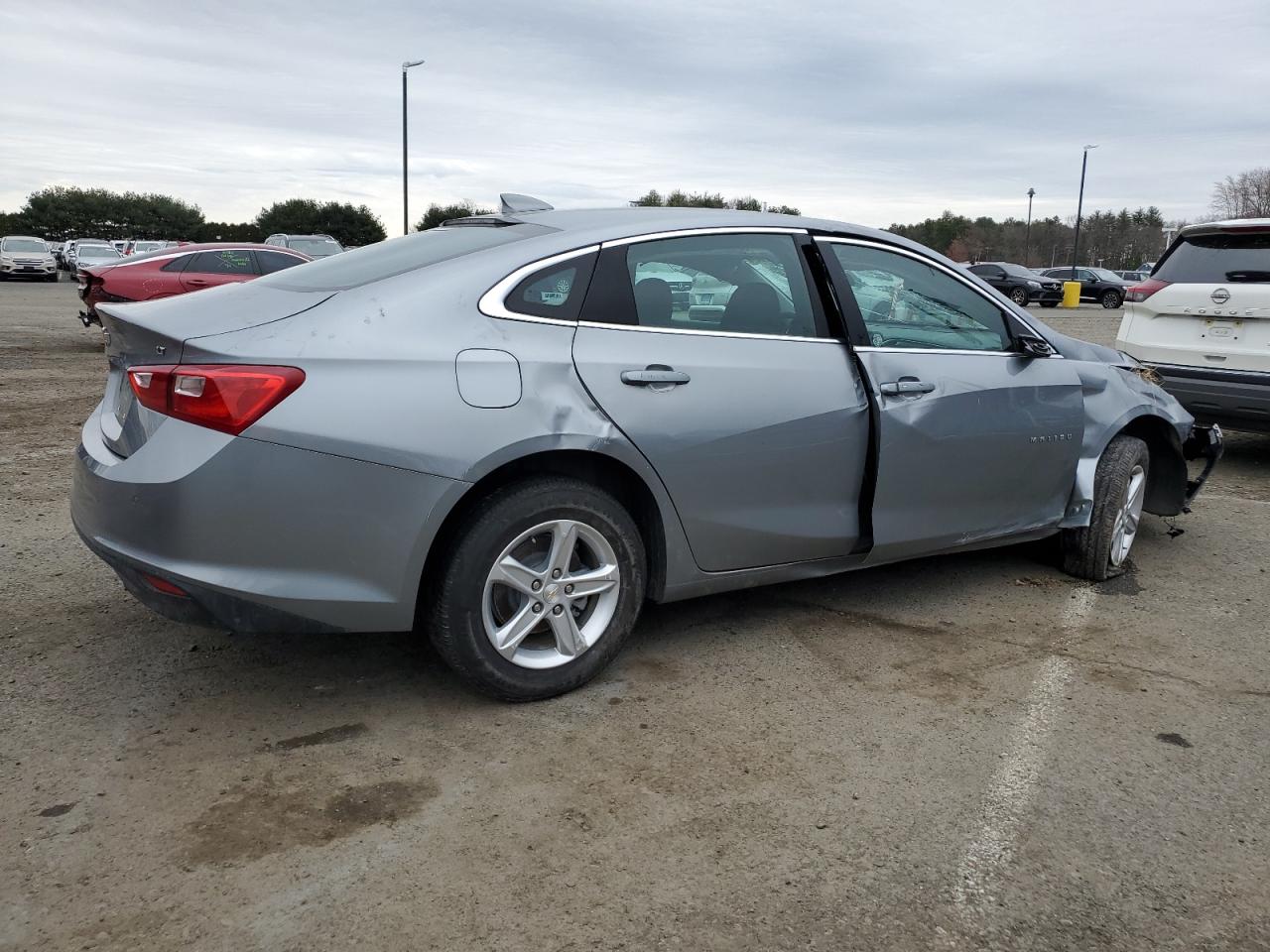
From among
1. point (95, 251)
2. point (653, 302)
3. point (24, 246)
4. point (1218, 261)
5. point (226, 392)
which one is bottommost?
point (226, 392)

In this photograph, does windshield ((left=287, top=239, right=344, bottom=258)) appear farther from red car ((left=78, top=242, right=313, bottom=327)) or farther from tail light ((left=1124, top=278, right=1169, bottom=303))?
tail light ((left=1124, top=278, right=1169, bottom=303))

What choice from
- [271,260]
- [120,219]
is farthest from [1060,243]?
[271,260]

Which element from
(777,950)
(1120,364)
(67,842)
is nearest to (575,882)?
(777,950)

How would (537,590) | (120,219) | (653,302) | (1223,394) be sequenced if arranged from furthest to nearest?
(120,219) < (1223,394) < (653,302) < (537,590)

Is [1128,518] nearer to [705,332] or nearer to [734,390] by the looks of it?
[734,390]

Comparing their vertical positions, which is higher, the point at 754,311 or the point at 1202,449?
the point at 754,311

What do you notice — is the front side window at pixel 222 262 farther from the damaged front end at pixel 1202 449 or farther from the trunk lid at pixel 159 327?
the damaged front end at pixel 1202 449

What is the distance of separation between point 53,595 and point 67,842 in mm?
1983

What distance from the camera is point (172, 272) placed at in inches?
520

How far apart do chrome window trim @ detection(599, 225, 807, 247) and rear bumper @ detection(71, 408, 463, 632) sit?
3.57ft

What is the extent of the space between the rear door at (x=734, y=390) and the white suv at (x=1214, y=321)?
13.8 feet

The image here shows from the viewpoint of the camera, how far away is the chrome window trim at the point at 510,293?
3.21 metres

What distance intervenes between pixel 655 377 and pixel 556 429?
1.42 ft

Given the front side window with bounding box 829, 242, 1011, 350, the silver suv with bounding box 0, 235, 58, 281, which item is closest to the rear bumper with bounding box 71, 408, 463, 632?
the front side window with bounding box 829, 242, 1011, 350
